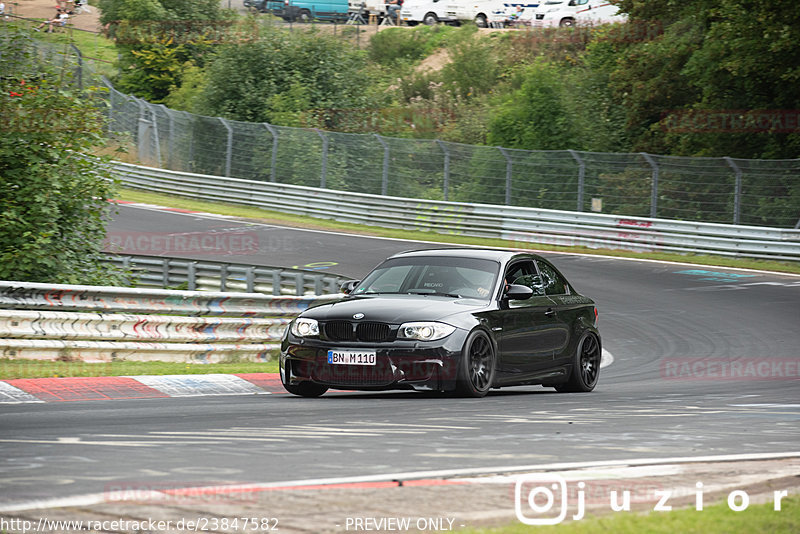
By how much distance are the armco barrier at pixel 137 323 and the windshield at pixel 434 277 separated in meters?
2.88

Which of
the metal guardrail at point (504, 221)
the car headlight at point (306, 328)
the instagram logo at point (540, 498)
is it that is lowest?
the metal guardrail at point (504, 221)

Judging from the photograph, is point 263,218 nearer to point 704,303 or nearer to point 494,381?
point 704,303

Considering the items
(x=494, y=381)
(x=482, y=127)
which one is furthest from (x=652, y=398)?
(x=482, y=127)

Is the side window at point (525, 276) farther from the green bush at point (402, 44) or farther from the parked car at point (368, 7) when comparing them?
the parked car at point (368, 7)

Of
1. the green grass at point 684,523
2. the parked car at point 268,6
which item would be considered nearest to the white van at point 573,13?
the parked car at point 268,6

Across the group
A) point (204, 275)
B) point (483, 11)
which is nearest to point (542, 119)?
point (204, 275)

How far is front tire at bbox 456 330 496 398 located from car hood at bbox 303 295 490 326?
1.02 ft

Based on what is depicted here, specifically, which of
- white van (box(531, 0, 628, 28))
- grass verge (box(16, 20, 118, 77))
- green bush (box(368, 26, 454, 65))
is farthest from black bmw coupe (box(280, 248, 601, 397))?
green bush (box(368, 26, 454, 65))

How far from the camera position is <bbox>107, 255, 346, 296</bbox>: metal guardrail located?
63.0 ft

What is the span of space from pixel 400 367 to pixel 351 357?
46 centimetres

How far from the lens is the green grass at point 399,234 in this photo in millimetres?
27766

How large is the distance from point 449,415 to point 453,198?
81.6 feet

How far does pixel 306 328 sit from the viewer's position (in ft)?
34.5

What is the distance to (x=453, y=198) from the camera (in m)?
33.3
